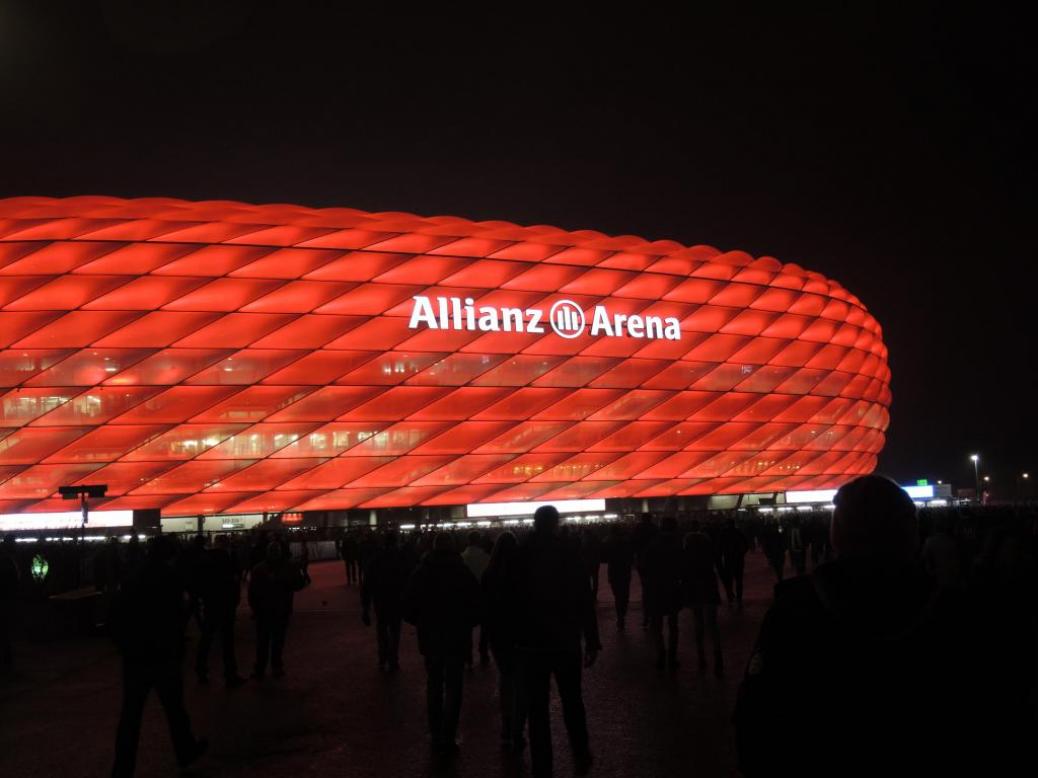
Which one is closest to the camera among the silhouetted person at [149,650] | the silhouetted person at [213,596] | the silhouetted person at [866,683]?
the silhouetted person at [866,683]

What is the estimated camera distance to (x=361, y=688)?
31.8 feet

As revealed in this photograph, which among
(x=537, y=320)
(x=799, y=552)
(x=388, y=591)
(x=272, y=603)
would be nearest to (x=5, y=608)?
(x=272, y=603)

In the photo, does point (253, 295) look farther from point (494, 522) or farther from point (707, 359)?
point (707, 359)

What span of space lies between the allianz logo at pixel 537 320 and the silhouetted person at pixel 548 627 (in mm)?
31363

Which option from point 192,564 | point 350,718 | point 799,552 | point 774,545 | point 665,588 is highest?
point 192,564

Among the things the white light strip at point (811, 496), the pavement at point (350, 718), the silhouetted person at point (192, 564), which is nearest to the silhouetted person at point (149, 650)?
the pavement at point (350, 718)

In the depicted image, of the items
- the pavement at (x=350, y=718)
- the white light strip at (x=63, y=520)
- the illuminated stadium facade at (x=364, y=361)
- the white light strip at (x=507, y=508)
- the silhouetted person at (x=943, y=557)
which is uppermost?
the illuminated stadium facade at (x=364, y=361)

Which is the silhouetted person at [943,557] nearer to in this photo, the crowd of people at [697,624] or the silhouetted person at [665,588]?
the crowd of people at [697,624]

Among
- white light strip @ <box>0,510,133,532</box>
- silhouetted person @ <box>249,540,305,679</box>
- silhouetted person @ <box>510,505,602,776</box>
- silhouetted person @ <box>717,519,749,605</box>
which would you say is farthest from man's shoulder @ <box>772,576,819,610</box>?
white light strip @ <box>0,510,133,532</box>

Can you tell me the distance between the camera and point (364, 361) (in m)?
36.6

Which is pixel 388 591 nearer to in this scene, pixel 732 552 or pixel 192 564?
pixel 192 564

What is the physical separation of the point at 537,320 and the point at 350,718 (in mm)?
31797

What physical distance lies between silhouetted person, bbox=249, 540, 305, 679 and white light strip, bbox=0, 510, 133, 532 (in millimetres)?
26156

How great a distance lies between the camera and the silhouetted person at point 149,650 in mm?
6289
